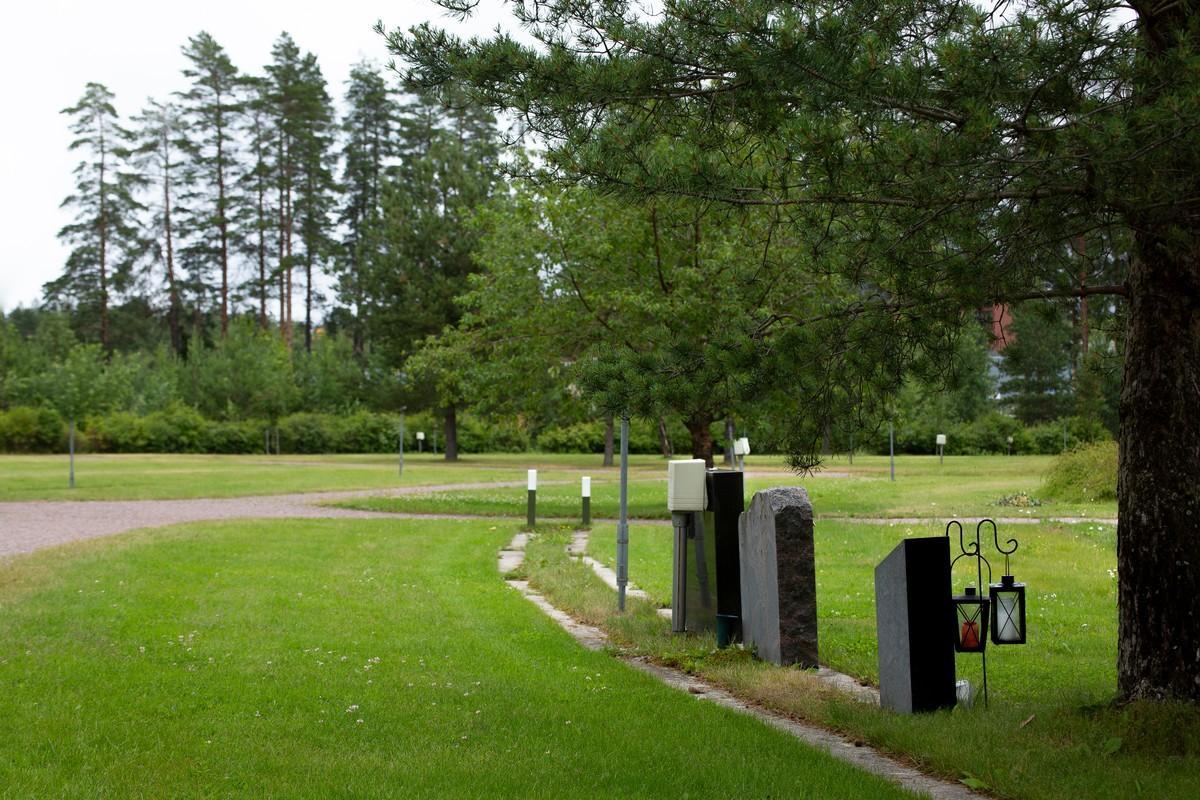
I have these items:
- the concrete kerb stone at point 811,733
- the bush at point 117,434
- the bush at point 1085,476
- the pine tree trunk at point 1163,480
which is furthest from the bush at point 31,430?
the pine tree trunk at point 1163,480

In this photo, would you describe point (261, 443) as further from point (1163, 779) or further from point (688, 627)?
point (1163, 779)

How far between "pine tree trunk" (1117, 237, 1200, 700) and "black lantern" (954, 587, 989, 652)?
0.73 m

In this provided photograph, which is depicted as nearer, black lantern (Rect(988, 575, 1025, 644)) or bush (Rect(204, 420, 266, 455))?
black lantern (Rect(988, 575, 1025, 644))

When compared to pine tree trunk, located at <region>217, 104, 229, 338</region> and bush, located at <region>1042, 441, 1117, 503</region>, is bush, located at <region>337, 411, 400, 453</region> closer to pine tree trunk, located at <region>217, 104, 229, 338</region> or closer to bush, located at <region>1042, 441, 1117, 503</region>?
pine tree trunk, located at <region>217, 104, 229, 338</region>

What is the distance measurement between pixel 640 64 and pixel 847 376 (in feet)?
7.77

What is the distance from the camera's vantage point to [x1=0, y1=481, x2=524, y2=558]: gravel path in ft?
57.4

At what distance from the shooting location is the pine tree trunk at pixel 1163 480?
5.70 m

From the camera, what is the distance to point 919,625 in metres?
6.20

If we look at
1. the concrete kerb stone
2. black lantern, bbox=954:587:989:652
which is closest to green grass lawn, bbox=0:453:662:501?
the concrete kerb stone

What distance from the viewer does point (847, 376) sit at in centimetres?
705

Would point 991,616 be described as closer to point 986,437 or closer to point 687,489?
point 687,489

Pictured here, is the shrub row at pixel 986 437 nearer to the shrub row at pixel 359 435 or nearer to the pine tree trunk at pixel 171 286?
the shrub row at pixel 359 435

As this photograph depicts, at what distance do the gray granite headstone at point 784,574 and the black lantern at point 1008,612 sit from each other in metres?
1.48

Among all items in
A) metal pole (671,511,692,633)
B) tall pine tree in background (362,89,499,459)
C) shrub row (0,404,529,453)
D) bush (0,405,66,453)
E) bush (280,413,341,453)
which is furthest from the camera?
bush (280,413,341,453)
